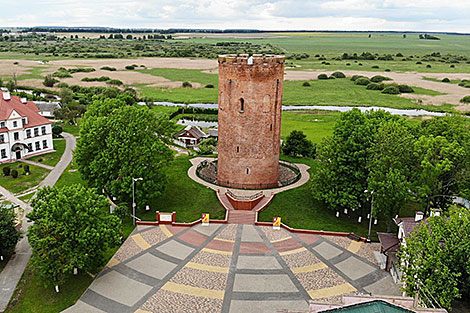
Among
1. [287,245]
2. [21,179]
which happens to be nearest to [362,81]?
[287,245]

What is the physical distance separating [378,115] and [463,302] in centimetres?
2335

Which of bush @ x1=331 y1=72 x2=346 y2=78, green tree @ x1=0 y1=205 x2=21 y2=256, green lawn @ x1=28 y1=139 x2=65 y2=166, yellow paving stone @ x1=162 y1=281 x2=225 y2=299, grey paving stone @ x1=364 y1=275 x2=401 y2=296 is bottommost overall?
yellow paving stone @ x1=162 y1=281 x2=225 y2=299

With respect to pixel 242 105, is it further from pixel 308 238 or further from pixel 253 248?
pixel 253 248

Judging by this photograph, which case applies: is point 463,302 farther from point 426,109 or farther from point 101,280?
point 426,109

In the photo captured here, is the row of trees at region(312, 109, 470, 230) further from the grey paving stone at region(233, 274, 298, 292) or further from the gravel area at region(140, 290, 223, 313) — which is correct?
the gravel area at region(140, 290, 223, 313)

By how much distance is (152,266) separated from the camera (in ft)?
107

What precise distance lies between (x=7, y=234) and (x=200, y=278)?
16.1m

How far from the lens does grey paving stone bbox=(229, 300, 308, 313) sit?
90.8 feet

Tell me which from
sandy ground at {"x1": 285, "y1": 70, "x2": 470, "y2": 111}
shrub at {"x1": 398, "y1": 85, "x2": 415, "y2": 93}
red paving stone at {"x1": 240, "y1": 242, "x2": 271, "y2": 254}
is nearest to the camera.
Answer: red paving stone at {"x1": 240, "y1": 242, "x2": 271, "y2": 254}

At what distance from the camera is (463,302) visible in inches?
1113

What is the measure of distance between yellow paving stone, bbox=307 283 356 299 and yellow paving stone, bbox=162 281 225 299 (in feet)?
22.0

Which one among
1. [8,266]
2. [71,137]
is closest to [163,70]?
[71,137]

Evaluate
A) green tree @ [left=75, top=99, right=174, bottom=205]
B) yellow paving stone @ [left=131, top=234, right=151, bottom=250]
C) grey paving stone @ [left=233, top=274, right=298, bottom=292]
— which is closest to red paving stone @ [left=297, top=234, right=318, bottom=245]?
grey paving stone @ [left=233, top=274, right=298, bottom=292]

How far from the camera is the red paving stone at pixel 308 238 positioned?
37281mm
